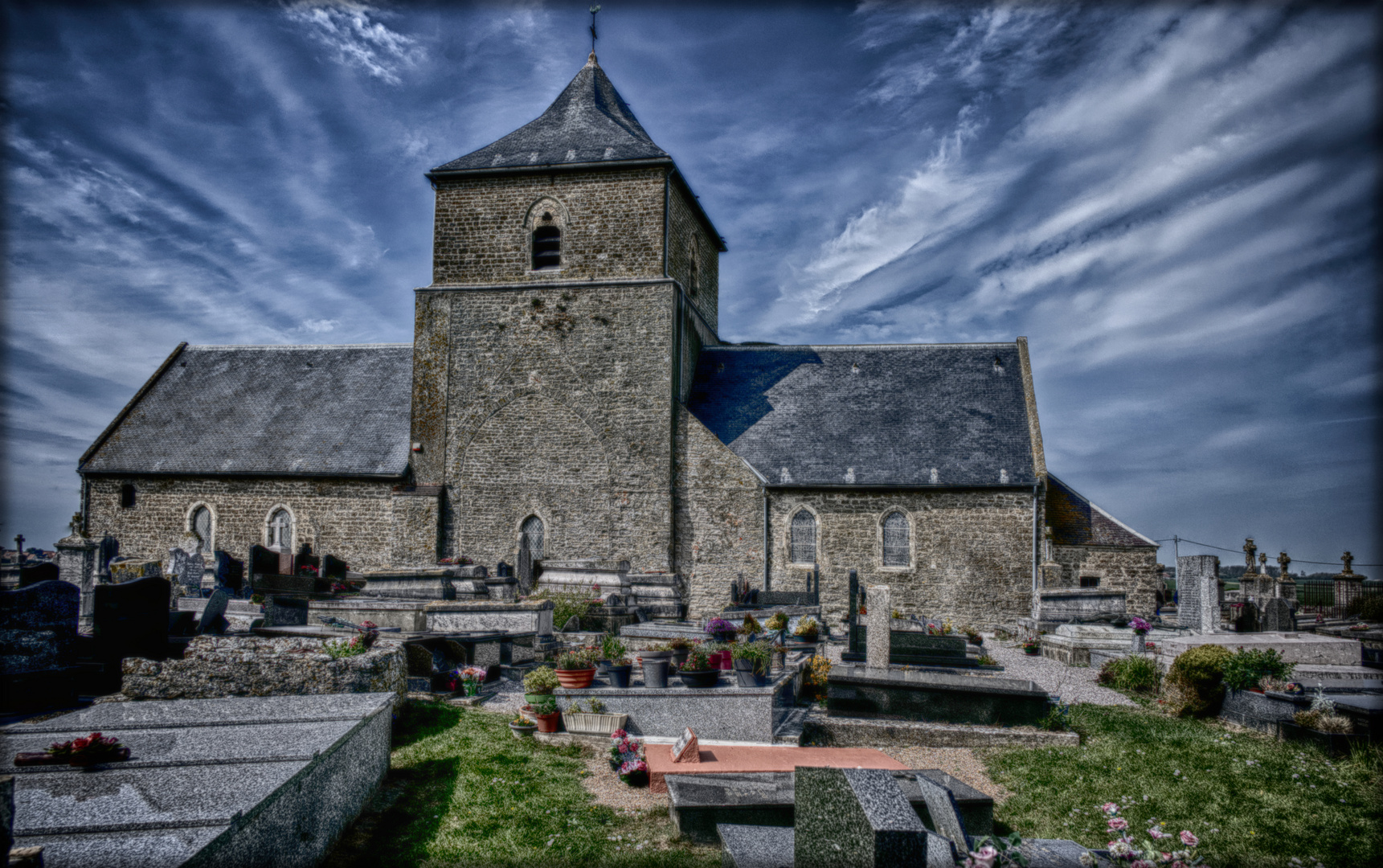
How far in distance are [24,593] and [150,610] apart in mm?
1150

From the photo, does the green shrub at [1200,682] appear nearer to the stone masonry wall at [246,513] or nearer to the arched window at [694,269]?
the arched window at [694,269]

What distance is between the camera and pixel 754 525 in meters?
19.4

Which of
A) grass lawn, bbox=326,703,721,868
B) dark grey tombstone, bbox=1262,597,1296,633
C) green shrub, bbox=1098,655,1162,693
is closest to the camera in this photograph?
grass lawn, bbox=326,703,721,868

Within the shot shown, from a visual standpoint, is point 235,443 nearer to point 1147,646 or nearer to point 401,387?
point 401,387

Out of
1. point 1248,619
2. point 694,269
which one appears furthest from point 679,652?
point 694,269

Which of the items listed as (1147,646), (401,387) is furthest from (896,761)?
(401,387)

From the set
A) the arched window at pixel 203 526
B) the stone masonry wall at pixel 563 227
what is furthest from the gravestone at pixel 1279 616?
the arched window at pixel 203 526

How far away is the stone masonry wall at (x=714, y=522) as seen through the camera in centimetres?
1930

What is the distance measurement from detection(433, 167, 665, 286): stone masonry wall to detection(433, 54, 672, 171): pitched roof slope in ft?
1.38

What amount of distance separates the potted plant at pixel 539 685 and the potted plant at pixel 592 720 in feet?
1.03

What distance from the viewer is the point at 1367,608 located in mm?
19219

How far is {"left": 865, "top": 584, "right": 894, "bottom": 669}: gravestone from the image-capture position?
33.1ft

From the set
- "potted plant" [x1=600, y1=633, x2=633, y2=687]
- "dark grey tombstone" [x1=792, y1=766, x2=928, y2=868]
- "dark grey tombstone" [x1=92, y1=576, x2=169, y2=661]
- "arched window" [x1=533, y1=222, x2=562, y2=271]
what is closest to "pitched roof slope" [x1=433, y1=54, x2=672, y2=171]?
"arched window" [x1=533, y1=222, x2=562, y2=271]

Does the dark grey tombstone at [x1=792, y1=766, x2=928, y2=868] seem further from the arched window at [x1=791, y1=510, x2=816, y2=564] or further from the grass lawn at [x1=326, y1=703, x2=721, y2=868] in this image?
the arched window at [x1=791, y1=510, x2=816, y2=564]
